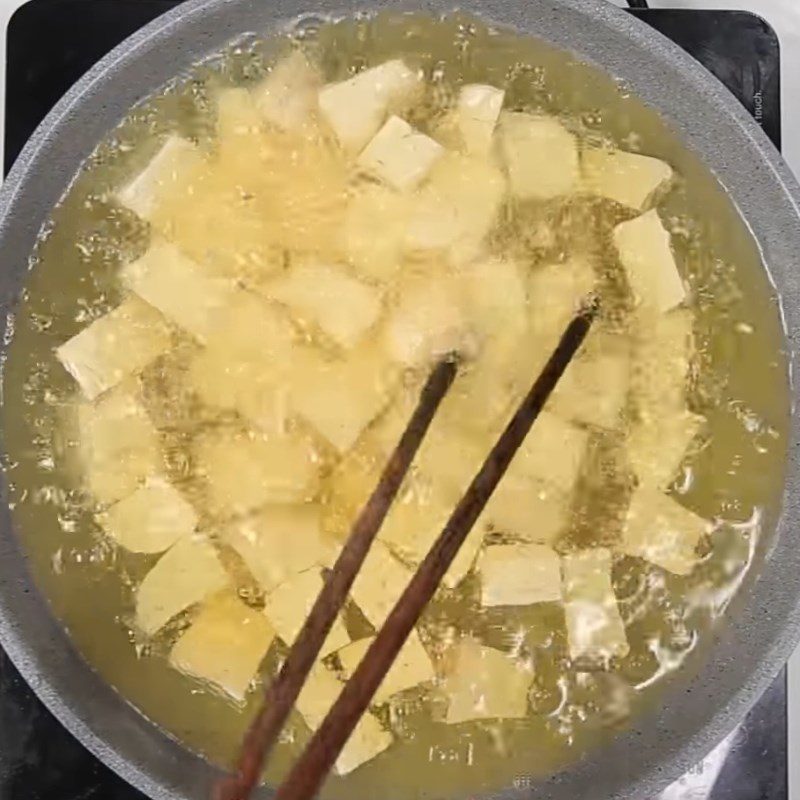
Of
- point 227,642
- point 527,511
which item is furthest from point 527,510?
point 227,642

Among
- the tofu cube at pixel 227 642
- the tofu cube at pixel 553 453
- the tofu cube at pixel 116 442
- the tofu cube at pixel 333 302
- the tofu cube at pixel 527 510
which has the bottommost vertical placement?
the tofu cube at pixel 227 642

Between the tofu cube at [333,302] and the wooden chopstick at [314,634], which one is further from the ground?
the tofu cube at [333,302]

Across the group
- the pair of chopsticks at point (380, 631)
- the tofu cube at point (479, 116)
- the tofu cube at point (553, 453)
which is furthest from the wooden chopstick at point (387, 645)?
the tofu cube at point (479, 116)

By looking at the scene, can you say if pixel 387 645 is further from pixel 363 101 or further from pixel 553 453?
pixel 363 101

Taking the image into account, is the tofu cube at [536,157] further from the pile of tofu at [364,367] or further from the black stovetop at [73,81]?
the black stovetop at [73,81]

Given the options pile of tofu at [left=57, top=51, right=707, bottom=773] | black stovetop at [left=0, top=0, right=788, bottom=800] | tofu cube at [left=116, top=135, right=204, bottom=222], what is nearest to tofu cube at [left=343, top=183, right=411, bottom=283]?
pile of tofu at [left=57, top=51, right=707, bottom=773]

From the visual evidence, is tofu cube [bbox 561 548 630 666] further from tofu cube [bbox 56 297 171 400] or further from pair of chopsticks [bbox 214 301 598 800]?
tofu cube [bbox 56 297 171 400]
